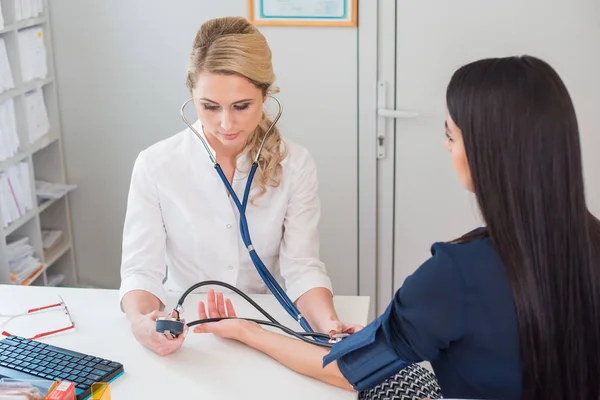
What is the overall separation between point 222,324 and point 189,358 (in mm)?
93

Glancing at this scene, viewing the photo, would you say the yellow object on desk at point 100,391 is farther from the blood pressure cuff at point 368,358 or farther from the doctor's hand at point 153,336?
the blood pressure cuff at point 368,358

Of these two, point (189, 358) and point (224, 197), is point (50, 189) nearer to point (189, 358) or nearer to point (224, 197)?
point (224, 197)

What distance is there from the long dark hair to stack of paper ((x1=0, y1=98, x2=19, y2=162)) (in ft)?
5.88

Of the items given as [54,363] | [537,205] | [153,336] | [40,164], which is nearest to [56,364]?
[54,363]

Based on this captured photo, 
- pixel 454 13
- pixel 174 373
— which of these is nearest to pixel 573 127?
pixel 174 373

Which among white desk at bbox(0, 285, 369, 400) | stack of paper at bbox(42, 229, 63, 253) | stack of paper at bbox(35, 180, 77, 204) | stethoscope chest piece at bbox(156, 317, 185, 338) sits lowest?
stack of paper at bbox(42, 229, 63, 253)

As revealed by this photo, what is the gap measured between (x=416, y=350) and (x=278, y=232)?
0.80 metres

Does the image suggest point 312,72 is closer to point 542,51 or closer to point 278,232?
point 542,51

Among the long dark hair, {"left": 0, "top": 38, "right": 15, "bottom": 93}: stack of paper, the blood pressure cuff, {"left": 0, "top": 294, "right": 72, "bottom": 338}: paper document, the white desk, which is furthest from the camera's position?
{"left": 0, "top": 38, "right": 15, "bottom": 93}: stack of paper

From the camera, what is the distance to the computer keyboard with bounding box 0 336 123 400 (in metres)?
1.41

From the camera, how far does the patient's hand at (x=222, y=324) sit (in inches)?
60.6

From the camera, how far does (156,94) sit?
280cm

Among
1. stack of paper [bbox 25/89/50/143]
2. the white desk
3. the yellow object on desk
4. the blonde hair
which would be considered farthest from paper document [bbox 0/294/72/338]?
stack of paper [bbox 25/89/50/143]

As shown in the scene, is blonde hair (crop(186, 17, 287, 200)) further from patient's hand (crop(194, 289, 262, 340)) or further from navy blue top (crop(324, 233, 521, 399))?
navy blue top (crop(324, 233, 521, 399))
